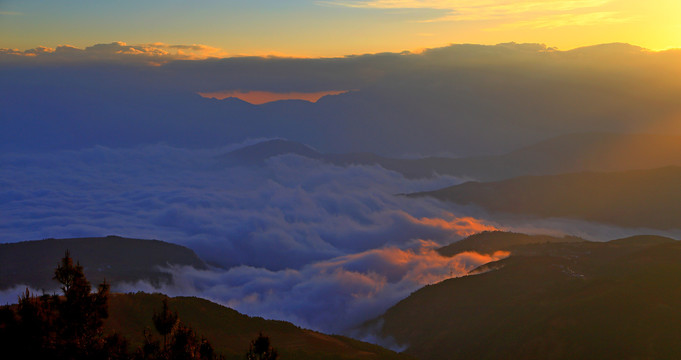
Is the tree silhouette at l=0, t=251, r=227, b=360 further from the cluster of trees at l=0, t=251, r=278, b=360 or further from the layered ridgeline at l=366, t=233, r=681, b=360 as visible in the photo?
the layered ridgeline at l=366, t=233, r=681, b=360

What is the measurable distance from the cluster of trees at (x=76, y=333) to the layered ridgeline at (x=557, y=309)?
243 ft

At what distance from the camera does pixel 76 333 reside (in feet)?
92.2

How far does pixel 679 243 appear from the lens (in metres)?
130

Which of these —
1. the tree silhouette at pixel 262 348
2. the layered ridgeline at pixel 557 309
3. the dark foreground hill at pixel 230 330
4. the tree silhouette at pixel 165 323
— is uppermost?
the tree silhouette at pixel 165 323

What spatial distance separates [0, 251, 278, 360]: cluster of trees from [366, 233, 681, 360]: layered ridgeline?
74058 millimetres

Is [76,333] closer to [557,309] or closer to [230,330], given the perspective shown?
[230,330]

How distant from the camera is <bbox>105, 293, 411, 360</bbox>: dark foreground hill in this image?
70.4 m

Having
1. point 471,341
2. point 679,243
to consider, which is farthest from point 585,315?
point 679,243

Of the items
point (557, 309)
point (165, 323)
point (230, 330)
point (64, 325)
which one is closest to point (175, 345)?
point (165, 323)

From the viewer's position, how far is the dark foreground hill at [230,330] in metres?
70.4

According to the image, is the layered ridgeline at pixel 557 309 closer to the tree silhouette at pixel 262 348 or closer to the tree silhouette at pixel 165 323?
the tree silhouette at pixel 262 348

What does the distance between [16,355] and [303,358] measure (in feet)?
147

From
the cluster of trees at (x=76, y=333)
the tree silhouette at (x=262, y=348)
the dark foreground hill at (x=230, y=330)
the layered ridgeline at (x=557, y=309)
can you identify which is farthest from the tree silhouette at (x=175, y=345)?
the layered ridgeline at (x=557, y=309)

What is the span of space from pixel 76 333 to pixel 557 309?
312 ft
